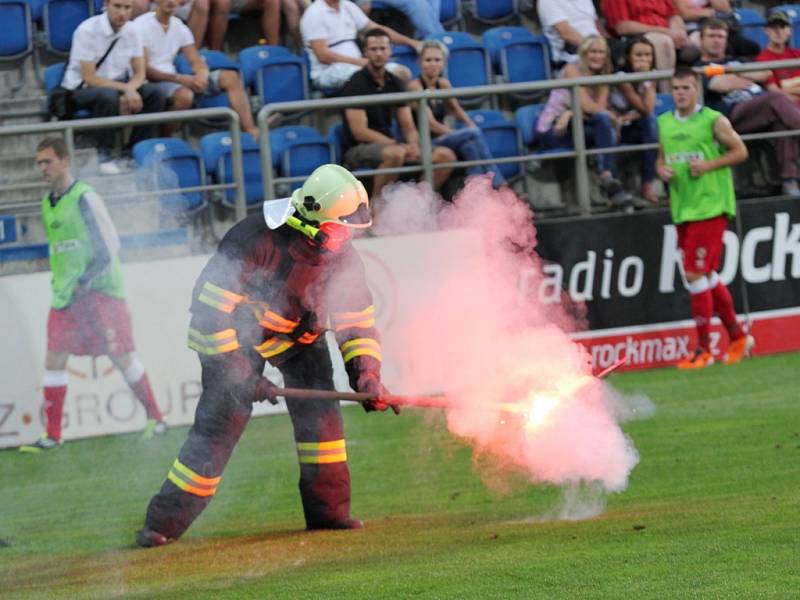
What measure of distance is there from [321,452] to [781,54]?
942cm

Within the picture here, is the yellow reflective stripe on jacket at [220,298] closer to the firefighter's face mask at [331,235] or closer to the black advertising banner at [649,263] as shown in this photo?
the firefighter's face mask at [331,235]

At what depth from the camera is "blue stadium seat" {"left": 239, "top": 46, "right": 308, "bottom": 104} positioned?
1552 cm

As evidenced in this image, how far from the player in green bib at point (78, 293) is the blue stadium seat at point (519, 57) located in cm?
542

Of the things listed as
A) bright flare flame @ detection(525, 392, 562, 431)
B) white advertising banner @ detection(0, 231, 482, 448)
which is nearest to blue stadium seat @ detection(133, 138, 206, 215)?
white advertising banner @ detection(0, 231, 482, 448)

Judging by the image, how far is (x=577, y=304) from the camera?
15.1 meters

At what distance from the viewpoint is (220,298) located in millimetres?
8320

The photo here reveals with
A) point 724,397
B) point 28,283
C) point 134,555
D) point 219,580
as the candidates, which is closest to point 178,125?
point 28,283

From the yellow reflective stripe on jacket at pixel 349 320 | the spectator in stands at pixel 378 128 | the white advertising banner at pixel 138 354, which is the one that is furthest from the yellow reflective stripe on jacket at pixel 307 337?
the spectator in stands at pixel 378 128

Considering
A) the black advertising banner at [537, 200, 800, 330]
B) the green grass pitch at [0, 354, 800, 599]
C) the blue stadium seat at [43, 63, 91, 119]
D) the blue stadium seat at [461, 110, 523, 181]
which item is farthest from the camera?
the blue stadium seat at [461, 110, 523, 181]

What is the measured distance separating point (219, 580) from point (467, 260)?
731cm

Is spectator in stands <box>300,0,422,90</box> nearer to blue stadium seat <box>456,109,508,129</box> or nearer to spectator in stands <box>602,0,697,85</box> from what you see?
blue stadium seat <box>456,109,508,129</box>

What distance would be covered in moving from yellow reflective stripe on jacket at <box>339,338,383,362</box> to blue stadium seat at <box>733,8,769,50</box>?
1051 cm

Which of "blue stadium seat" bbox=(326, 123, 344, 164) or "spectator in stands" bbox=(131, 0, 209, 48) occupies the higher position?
"spectator in stands" bbox=(131, 0, 209, 48)

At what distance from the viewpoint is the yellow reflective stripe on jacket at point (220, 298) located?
8320mm
